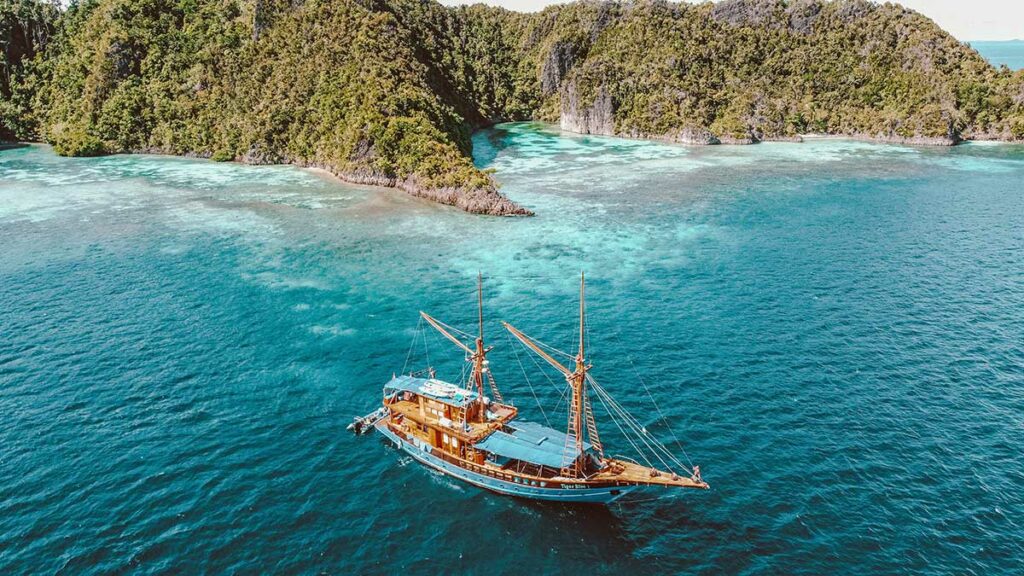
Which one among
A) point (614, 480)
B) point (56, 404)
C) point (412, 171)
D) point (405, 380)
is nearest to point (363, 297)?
point (405, 380)

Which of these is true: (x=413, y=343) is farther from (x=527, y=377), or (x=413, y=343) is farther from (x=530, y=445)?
(x=530, y=445)

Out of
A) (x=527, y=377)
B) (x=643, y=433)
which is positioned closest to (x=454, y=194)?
(x=527, y=377)

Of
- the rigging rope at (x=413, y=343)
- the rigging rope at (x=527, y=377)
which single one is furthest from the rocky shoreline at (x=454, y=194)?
the rigging rope at (x=527, y=377)

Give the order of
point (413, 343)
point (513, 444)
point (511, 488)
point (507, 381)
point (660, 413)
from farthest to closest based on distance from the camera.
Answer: point (413, 343)
point (507, 381)
point (660, 413)
point (513, 444)
point (511, 488)

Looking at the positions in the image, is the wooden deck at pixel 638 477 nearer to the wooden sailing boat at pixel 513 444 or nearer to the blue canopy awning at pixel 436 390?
the wooden sailing boat at pixel 513 444

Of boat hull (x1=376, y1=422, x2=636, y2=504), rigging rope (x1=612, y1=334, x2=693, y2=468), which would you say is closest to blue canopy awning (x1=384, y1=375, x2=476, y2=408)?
boat hull (x1=376, y1=422, x2=636, y2=504)

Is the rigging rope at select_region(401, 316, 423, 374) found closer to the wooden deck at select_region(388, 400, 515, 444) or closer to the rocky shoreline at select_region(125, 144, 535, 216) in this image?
the wooden deck at select_region(388, 400, 515, 444)

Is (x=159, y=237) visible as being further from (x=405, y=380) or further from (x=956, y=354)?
(x=956, y=354)
